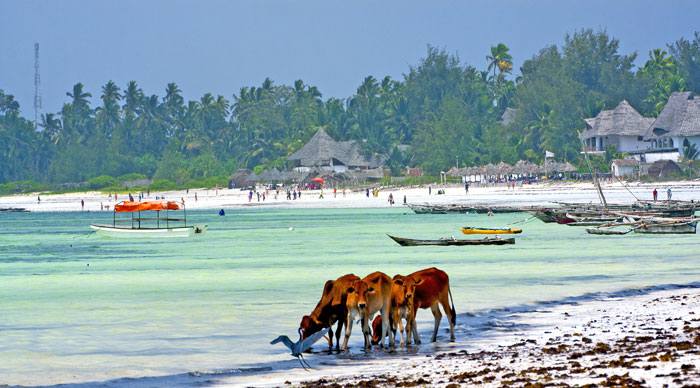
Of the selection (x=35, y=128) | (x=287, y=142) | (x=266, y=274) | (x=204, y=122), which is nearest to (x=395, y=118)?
(x=287, y=142)

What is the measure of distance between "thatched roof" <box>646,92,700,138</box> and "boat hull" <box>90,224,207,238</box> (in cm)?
6888

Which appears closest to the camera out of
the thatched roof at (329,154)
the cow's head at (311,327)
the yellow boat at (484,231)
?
the cow's head at (311,327)

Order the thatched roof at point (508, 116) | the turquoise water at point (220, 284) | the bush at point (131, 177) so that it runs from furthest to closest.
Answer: the thatched roof at point (508, 116), the bush at point (131, 177), the turquoise water at point (220, 284)

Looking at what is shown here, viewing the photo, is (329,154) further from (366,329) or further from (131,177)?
(366,329)

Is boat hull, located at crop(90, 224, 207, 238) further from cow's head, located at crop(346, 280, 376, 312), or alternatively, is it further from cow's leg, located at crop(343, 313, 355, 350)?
cow's head, located at crop(346, 280, 376, 312)

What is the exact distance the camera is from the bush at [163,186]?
436 ft

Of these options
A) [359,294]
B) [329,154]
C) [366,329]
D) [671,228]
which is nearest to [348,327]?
[366,329]

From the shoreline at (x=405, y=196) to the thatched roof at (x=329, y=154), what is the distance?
33.7 ft

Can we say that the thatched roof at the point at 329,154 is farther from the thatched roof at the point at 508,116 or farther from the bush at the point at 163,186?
the thatched roof at the point at 508,116

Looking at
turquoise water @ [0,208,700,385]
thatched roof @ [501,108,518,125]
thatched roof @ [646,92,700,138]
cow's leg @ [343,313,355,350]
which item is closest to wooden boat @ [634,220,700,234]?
turquoise water @ [0,208,700,385]

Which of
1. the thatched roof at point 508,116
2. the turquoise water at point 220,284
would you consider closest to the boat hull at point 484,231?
the turquoise water at point 220,284

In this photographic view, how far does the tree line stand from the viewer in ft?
418

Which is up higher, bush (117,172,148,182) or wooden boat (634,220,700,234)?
bush (117,172,148,182)

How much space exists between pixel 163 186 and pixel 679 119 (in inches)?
2947
